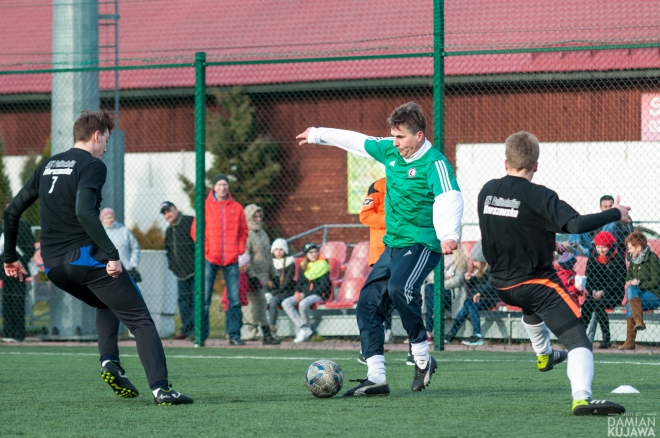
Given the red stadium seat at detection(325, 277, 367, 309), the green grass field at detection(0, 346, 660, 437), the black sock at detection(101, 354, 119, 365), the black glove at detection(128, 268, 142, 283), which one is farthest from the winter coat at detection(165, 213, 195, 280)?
the black sock at detection(101, 354, 119, 365)

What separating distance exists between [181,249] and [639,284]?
5823 mm

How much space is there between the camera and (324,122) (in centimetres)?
2239

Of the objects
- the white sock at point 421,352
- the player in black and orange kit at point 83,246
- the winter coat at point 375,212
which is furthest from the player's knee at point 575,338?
the winter coat at point 375,212

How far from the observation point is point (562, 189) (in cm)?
1759

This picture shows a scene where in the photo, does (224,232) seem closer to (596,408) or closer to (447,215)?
(447,215)

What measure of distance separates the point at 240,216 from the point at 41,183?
628 cm

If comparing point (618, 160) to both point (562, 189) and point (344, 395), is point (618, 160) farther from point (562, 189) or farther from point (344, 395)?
point (344, 395)

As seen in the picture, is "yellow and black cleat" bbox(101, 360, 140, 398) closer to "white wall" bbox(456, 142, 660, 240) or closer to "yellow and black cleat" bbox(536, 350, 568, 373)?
"yellow and black cleat" bbox(536, 350, 568, 373)

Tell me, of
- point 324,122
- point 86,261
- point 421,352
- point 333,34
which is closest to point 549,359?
point 421,352

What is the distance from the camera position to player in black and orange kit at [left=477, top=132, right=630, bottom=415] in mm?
5684

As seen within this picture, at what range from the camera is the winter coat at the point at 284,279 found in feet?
45.4

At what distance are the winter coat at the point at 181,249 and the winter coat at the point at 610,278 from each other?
201 inches

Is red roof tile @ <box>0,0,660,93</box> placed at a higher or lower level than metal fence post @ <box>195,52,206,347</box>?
higher

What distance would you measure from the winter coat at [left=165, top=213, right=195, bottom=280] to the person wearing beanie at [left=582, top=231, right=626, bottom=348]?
16.7ft
